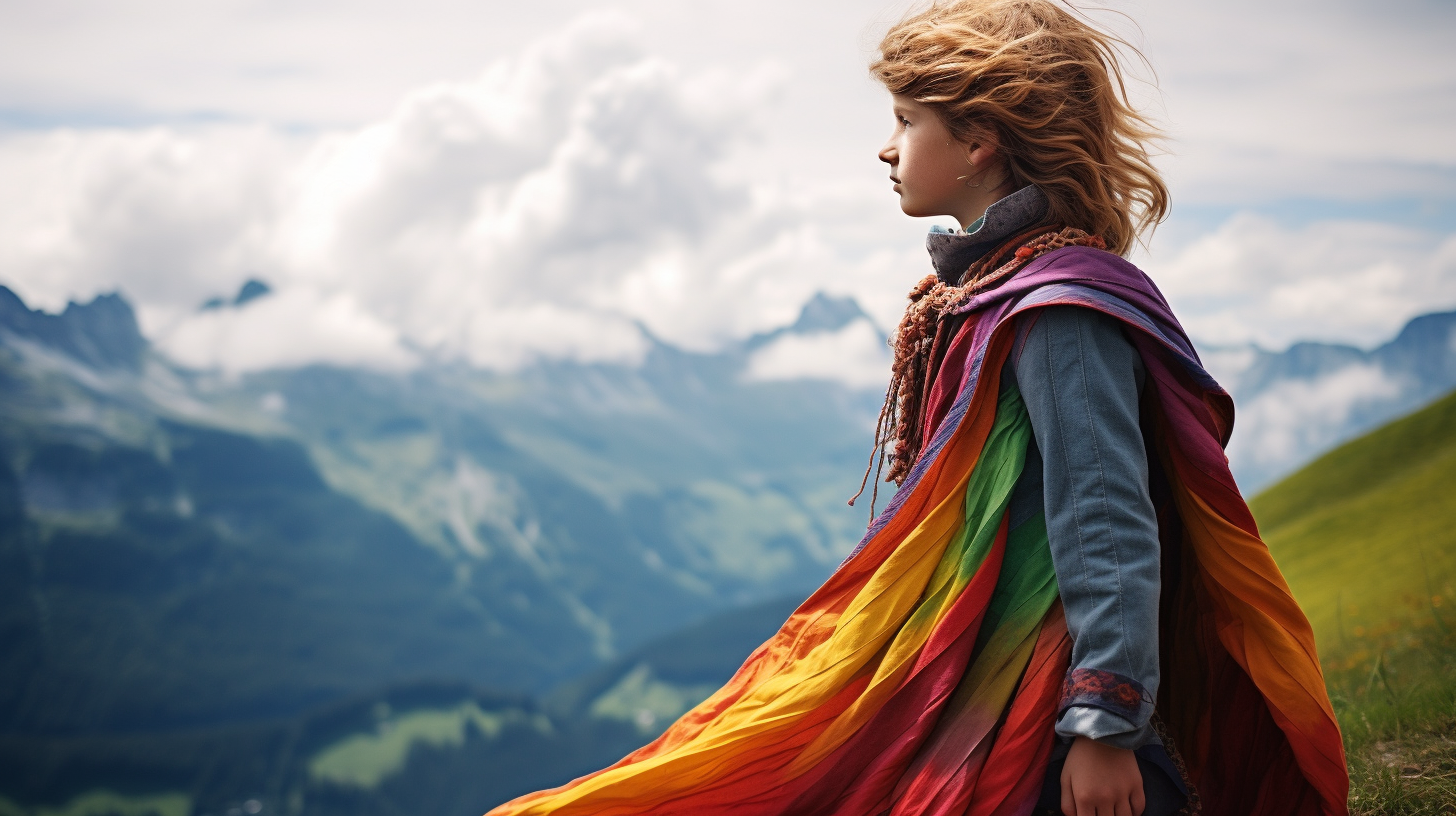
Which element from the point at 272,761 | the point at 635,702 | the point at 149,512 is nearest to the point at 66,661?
the point at 149,512

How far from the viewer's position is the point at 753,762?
2.23 m

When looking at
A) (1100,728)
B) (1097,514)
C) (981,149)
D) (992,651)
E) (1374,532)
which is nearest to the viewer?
(1100,728)

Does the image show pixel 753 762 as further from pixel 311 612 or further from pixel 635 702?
pixel 311 612

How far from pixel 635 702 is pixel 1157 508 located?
16934 cm

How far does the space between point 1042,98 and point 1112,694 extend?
1298mm

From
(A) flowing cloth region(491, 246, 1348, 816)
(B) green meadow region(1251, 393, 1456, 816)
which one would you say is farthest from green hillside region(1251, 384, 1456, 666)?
(A) flowing cloth region(491, 246, 1348, 816)

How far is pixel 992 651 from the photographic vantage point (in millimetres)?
2158

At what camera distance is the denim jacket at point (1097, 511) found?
75.9 inches

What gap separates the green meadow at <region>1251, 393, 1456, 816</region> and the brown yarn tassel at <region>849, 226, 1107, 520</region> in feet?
7.67

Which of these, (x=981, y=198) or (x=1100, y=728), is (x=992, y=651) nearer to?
(x=1100, y=728)

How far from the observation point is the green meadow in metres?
3.90

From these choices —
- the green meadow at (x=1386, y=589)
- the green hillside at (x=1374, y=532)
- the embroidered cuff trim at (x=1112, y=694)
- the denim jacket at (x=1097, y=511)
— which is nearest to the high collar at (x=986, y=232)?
the denim jacket at (x=1097, y=511)

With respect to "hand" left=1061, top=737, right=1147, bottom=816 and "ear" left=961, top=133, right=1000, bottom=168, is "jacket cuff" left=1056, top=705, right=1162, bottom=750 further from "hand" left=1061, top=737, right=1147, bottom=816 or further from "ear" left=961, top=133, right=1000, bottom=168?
"ear" left=961, top=133, right=1000, bottom=168

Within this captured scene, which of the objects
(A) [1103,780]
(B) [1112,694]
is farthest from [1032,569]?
(A) [1103,780]
